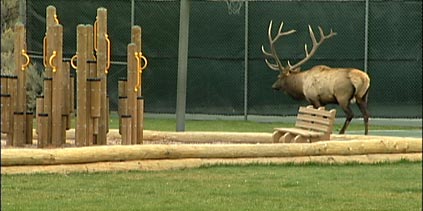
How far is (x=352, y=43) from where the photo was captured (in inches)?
902

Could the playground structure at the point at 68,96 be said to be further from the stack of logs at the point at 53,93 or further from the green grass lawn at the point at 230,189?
the green grass lawn at the point at 230,189

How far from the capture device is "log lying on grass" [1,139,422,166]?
10721mm

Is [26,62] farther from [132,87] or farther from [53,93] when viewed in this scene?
[132,87]

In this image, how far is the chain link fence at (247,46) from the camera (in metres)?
22.5

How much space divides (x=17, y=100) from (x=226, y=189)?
408 centimetres

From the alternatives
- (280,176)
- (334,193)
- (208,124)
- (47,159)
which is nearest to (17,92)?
(47,159)

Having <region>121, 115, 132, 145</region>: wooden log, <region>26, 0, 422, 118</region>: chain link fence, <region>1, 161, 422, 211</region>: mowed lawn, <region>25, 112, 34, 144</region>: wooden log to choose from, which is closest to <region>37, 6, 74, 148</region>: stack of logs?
<region>25, 112, 34, 144</region>: wooden log

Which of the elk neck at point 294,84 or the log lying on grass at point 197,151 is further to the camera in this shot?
the elk neck at point 294,84

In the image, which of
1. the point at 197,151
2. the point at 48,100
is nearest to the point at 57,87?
the point at 48,100

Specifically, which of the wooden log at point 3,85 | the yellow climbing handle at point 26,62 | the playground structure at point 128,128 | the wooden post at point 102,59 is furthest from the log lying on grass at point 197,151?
the yellow climbing handle at point 26,62

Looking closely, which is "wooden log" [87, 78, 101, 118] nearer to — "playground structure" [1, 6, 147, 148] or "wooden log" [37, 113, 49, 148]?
"playground structure" [1, 6, 147, 148]

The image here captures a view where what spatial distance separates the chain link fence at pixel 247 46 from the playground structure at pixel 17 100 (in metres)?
9.60

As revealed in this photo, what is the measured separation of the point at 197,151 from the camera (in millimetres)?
11750

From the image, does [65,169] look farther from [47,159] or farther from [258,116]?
[258,116]
